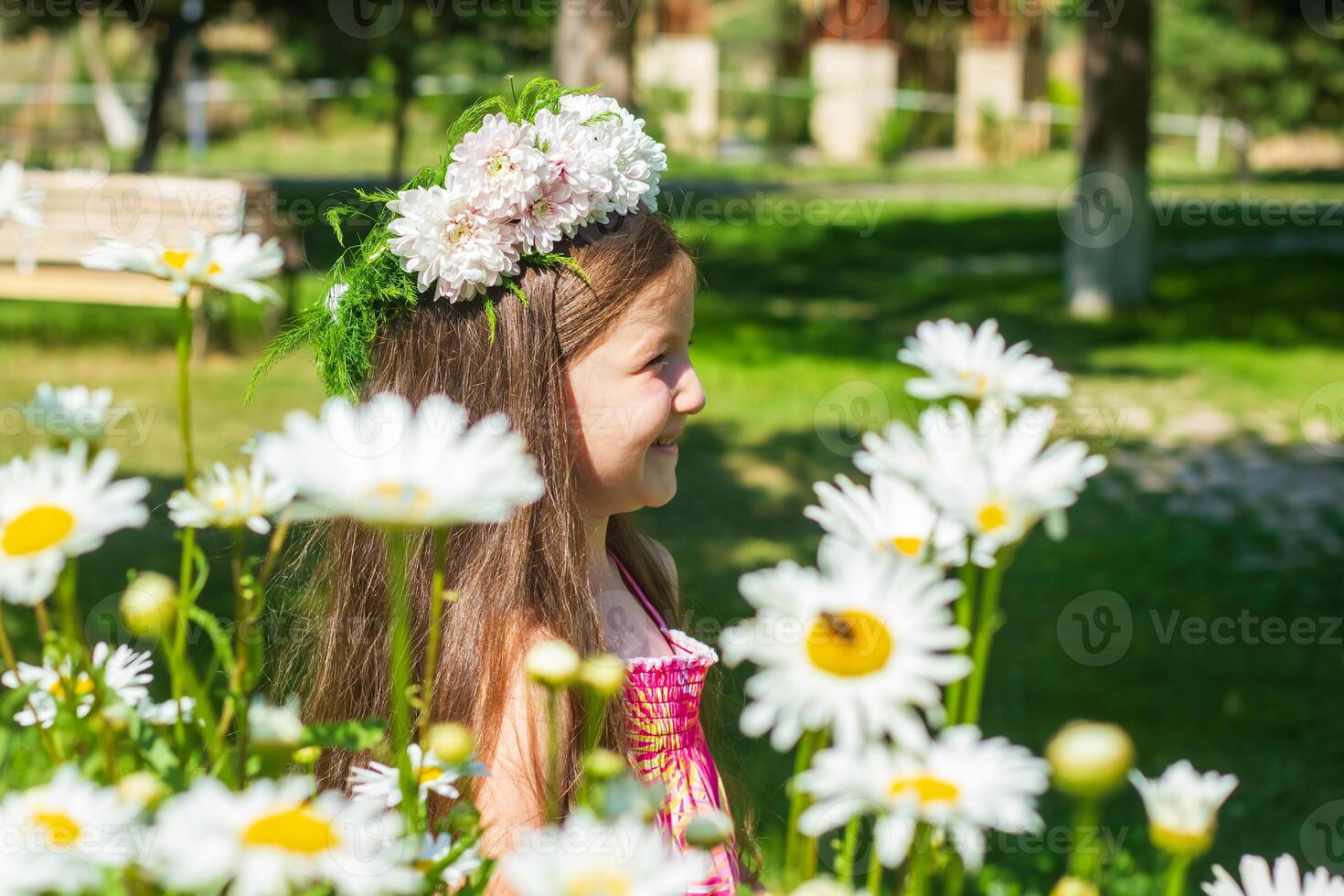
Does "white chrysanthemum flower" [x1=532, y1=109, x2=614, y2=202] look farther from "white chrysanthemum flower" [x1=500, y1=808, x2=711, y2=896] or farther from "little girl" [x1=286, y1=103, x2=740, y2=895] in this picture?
"white chrysanthemum flower" [x1=500, y1=808, x2=711, y2=896]

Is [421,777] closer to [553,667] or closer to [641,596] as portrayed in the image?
[553,667]

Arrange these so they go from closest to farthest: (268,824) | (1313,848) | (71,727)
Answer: (268,824)
(71,727)
(1313,848)

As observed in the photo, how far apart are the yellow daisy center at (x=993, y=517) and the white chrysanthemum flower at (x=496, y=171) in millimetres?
1132

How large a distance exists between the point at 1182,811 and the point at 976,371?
0.91ft

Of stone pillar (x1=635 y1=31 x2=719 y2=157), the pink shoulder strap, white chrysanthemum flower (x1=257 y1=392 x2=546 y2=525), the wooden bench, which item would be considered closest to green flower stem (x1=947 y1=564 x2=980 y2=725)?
A: white chrysanthemum flower (x1=257 y1=392 x2=546 y2=525)

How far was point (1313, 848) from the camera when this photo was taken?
3.49 meters

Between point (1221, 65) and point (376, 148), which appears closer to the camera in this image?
point (376, 148)

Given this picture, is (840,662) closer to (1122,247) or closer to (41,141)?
(1122,247)

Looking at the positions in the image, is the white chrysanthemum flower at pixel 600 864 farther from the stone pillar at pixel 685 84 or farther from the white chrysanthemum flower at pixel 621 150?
the stone pillar at pixel 685 84

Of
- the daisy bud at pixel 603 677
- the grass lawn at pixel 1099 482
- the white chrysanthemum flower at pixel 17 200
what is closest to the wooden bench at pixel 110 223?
the grass lawn at pixel 1099 482

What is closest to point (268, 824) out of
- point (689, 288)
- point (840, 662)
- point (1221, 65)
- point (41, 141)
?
point (840, 662)

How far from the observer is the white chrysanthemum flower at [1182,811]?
68cm

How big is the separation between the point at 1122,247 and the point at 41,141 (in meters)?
15.1

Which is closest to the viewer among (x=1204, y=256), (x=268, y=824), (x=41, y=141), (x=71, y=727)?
(x=268, y=824)
